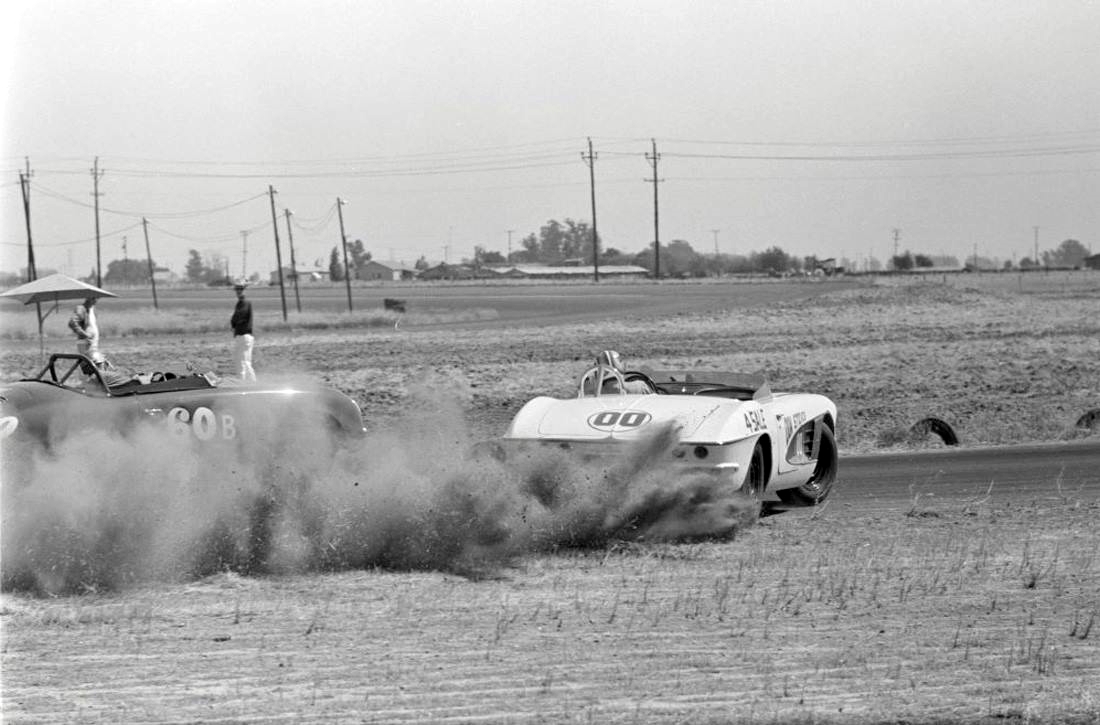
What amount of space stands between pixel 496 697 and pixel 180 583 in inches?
111

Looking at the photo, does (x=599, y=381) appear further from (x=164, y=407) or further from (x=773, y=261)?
(x=773, y=261)

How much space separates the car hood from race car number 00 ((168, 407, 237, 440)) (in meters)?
2.31

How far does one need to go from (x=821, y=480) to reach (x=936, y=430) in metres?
4.78

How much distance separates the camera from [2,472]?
304 inches

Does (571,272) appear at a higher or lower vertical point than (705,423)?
lower

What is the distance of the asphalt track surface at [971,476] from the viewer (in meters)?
11.6

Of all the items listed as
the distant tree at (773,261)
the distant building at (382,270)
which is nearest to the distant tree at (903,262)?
the distant tree at (773,261)

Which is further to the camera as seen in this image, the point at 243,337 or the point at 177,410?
the point at 243,337

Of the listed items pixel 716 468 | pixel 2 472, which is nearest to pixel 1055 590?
pixel 716 468

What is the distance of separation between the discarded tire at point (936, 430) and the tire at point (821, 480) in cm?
451

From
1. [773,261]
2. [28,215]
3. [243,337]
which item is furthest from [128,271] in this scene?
[243,337]

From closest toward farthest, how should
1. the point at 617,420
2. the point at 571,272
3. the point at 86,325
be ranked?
the point at 617,420 < the point at 86,325 < the point at 571,272

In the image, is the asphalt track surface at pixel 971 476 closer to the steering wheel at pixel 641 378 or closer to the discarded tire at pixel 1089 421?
the discarded tire at pixel 1089 421

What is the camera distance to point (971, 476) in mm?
12789
